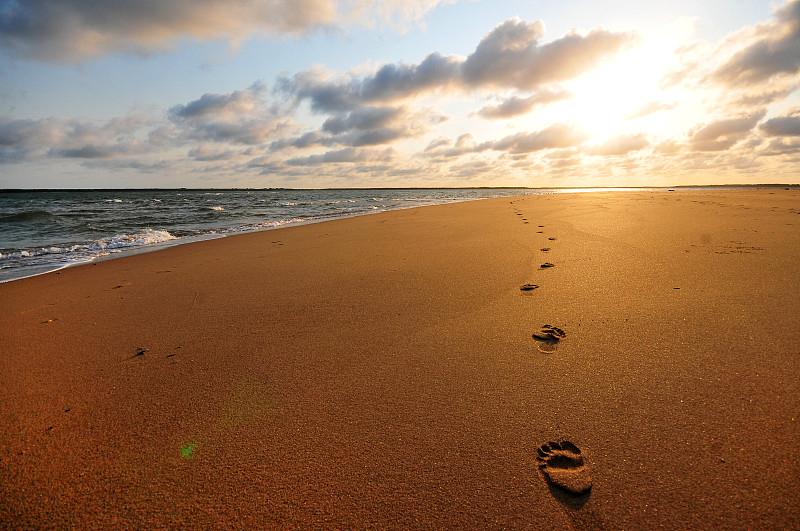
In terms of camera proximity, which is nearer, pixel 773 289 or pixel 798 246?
pixel 773 289

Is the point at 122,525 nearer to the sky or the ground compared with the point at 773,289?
nearer to the ground

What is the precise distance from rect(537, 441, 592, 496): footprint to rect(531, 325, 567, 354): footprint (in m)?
0.84

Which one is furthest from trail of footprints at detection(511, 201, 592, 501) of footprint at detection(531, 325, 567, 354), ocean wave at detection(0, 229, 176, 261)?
ocean wave at detection(0, 229, 176, 261)

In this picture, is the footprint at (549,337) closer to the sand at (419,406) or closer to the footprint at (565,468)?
the sand at (419,406)

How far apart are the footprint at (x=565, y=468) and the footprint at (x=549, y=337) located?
84cm

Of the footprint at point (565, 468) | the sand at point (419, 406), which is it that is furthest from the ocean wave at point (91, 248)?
the footprint at point (565, 468)

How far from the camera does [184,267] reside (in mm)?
5457

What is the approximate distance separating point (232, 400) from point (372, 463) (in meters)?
0.91

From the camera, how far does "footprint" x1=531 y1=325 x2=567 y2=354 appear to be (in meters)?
2.32

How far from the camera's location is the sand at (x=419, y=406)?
1.29 metres

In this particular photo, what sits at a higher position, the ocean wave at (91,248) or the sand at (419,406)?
the ocean wave at (91,248)

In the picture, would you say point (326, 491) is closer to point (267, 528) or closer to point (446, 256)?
point (267, 528)

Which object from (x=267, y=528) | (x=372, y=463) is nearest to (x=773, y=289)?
(x=372, y=463)

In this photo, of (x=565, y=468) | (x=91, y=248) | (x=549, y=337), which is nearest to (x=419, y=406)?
(x=565, y=468)
